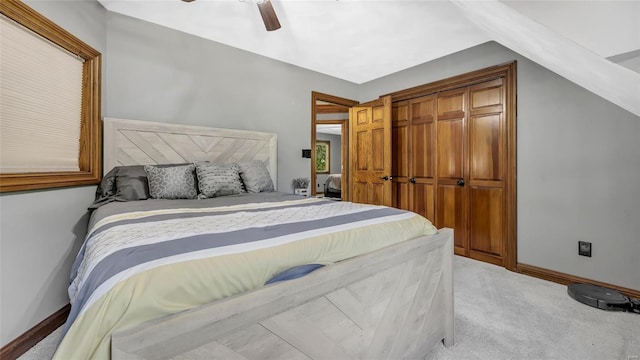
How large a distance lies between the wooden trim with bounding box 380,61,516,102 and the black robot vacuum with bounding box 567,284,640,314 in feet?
7.06

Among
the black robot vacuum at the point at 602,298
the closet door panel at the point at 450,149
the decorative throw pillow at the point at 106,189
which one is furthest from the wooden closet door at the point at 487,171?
the decorative throw pillow at the point at 106,189

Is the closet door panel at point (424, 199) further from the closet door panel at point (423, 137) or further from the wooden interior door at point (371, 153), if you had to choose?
the wooden interior door at point (371, 153)

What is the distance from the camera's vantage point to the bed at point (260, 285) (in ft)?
2.34

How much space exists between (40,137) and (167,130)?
100 centimetres

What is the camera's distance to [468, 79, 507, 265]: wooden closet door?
303 centimetres

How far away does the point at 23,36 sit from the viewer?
5.64 feet

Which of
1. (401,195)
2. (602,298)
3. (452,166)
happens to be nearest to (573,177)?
(602,298)

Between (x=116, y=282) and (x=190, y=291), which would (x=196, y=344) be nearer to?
(x=190, y=291)

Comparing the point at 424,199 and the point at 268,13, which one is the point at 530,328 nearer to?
the point at 424,199

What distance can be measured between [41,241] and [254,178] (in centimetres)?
160

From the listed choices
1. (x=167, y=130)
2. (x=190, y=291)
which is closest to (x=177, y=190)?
(x=167, y=130)

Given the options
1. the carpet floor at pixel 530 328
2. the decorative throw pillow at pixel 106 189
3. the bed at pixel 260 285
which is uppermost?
the decorative throw pillow at pixel 106 189

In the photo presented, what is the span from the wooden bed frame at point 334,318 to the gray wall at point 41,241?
1.60 meters

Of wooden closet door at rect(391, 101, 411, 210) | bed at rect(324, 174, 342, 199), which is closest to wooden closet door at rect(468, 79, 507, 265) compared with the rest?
wooden closet door at rect(391, 101, 411, 210)
